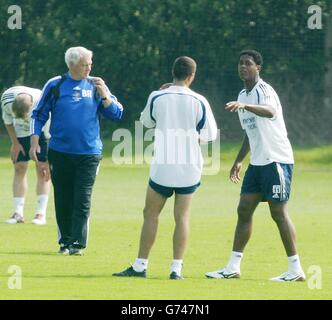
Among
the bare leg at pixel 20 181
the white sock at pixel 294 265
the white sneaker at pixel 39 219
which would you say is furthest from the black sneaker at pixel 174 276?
the bare leg at pixel 20 181

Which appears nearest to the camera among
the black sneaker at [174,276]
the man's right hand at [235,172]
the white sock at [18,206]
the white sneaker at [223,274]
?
the black sneaker at [174,276]

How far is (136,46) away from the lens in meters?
32.9

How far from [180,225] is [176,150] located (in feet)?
2.33

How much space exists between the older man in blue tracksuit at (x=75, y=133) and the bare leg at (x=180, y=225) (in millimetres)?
2049

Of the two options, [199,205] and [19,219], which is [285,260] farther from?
[199,205]

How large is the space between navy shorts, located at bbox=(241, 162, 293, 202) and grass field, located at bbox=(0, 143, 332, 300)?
80 centimetres

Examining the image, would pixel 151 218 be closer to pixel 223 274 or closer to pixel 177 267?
pixel 177 267

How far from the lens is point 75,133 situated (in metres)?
13.9

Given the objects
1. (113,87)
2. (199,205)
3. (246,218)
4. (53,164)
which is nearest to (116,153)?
(113,87)

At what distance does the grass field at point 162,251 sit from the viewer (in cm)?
1104

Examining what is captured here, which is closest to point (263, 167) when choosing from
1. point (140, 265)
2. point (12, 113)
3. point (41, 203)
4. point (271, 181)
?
point (271, 181)

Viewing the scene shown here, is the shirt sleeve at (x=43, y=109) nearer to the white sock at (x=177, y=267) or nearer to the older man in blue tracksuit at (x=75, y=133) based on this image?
the older man in blue tracksuit at (x=75, y=133)

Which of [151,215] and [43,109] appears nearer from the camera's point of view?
[151,215]
